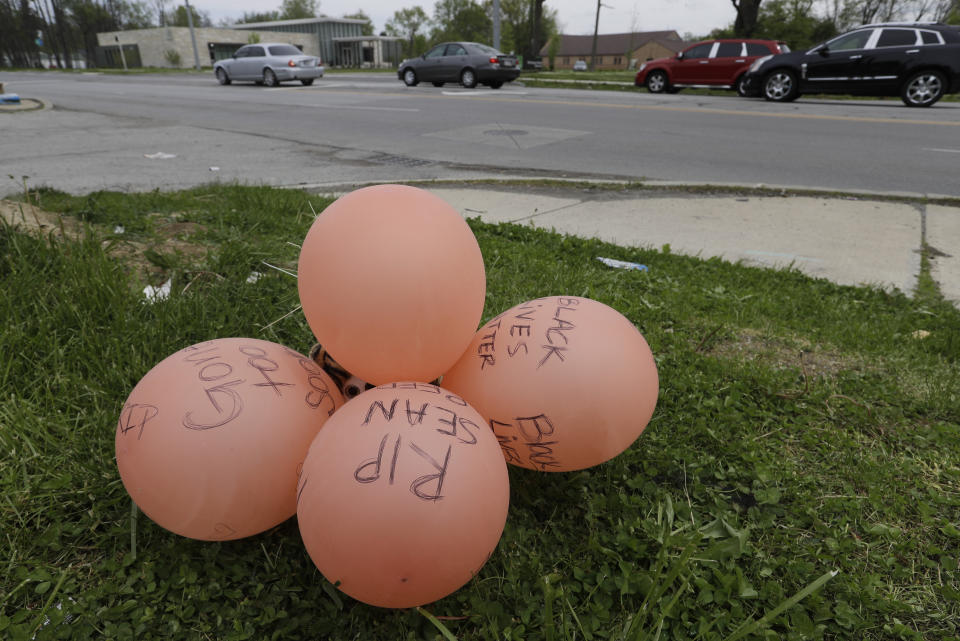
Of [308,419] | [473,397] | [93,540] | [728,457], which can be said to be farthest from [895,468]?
[93,540]

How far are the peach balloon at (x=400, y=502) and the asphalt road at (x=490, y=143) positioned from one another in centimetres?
543

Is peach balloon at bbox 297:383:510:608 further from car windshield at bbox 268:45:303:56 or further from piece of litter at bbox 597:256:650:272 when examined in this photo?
car windshield at bbox 268:45:303:56

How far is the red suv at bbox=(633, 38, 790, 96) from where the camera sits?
57.2ft

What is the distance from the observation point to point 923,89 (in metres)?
13.9

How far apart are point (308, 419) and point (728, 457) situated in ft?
5.21

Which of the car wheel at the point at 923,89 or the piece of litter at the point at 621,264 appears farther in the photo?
the car wheel at the point at 923,89

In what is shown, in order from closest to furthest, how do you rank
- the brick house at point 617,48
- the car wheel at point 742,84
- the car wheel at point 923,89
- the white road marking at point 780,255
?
the white road marking at point 780,255 < the car wheel at point 923,89 < the car wheel at point 742,84 < the brick house at point 617,48

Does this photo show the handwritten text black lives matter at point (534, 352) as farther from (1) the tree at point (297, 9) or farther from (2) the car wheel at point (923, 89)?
(1) the tree at point (297, 9)

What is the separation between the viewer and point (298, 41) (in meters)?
65.2

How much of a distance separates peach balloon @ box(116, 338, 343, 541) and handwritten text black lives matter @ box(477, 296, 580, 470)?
1.87ft

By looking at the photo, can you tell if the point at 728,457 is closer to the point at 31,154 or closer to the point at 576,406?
→ the point at 576,406

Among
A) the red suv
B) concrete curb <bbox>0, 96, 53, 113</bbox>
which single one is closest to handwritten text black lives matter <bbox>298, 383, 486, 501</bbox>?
concrete curb <bbox>0, 96, 53, 113</bbox>

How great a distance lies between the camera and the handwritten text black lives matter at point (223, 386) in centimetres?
157

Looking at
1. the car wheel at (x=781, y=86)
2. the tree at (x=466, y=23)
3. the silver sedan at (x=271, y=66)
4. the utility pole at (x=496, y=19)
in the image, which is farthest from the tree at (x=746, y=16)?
the tree at (x=466, y=23)
